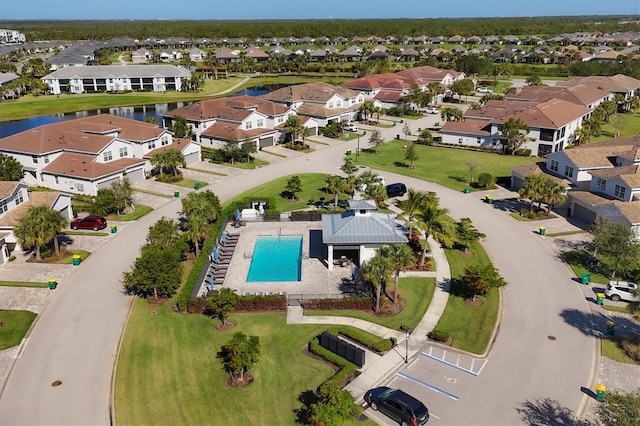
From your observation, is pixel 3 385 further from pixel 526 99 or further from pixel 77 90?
pixel 77 90

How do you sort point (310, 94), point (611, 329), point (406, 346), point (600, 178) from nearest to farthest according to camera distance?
point (406, 346)
point (611, 329)
point (600, 178)
point (310, 94)

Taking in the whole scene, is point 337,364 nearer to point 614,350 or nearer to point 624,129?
point 614,350

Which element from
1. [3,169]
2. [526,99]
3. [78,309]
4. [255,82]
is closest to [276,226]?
[78,309]

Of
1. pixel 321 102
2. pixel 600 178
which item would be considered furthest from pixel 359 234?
pixel 321 102

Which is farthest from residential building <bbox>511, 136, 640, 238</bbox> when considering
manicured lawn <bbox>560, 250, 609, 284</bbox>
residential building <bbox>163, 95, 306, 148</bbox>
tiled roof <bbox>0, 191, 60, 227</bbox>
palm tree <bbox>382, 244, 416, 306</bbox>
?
tiled roof <bbox>0, 191, 60, 227</bbox>

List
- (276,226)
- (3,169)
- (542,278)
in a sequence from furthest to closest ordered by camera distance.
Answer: (3,169)
(276,226)
(542,278)

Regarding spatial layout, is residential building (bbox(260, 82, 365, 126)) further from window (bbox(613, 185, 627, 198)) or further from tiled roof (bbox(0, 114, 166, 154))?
window (bbox(613, 185, 627, 198))

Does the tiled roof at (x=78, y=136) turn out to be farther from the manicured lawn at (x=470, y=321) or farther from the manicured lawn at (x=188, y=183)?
the manicured lawn at (x=470, y=321)
